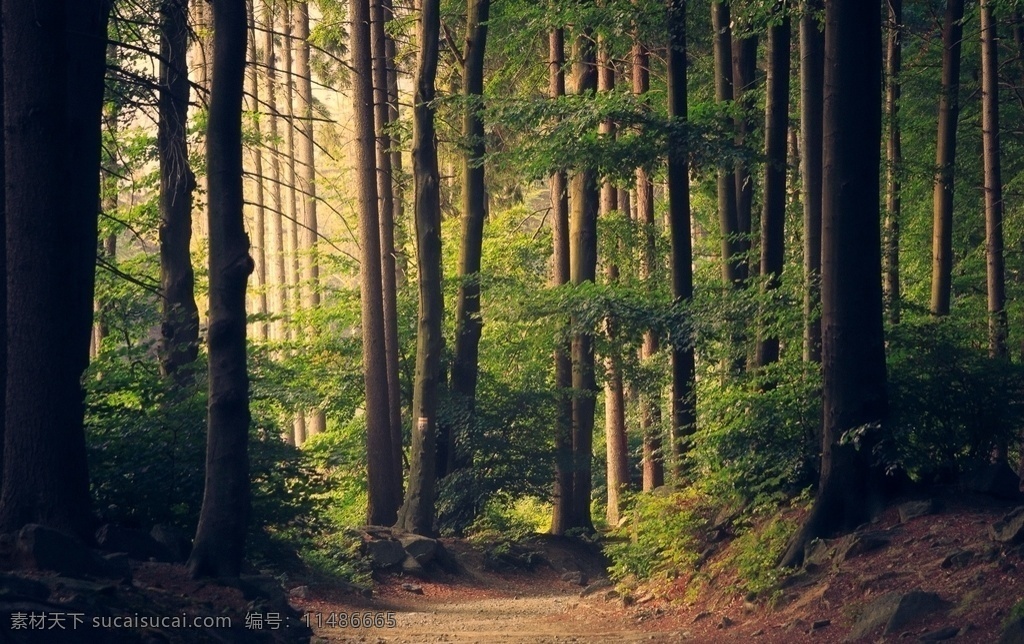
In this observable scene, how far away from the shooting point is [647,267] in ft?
74.3

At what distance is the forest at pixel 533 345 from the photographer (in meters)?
7.98

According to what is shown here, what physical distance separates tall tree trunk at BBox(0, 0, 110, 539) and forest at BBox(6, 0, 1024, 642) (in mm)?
25

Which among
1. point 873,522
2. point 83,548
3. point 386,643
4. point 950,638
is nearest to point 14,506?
point 83,548

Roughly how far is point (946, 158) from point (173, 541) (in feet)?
47.4

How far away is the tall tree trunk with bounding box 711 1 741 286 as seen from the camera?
53.5 ft

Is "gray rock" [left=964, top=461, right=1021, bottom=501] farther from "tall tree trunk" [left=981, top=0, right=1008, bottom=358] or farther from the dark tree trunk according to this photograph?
the dark tree trunk

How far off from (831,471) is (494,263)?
1549cm

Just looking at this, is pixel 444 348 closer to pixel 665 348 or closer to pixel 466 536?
pixel 466 536

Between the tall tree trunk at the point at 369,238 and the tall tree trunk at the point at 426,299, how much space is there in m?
0.94

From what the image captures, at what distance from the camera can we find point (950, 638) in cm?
755

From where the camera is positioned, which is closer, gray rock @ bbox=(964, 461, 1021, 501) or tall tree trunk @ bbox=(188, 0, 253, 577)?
tall tree trunk @ bbox=(188, 0, 253, 577)

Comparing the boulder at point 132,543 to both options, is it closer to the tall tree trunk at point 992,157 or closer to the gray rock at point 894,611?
the gray rock at point 894,611

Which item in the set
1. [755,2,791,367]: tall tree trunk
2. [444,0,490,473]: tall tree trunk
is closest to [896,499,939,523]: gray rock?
[755,2,791,367]: tall tree trunk

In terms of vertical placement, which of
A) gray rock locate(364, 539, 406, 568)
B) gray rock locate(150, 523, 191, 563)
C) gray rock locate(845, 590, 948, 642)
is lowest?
gray rock locate(364, 539, 406, 568)
